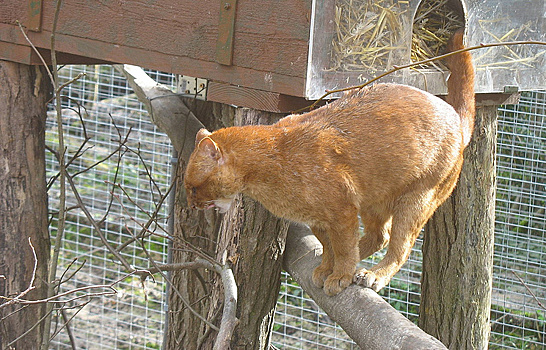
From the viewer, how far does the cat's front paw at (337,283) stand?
2.62 meters

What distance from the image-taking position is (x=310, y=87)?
250cm

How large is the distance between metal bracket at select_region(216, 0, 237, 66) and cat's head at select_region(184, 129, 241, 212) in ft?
1.14

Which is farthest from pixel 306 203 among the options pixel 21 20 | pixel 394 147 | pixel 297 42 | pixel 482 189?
pixel 21 20

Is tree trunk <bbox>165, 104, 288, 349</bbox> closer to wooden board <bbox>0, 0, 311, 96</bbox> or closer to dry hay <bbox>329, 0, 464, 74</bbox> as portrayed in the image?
wooden board <bbox>0, 0, 311, 96</bbox>

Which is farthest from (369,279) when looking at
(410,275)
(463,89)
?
(410,275)

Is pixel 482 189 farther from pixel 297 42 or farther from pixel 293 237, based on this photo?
pixel 297 42

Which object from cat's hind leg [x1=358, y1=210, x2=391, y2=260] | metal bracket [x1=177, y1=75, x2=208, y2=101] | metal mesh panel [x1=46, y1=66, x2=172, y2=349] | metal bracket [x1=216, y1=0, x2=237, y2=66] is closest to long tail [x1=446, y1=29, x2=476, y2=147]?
cat's hind leg [x1=358, y1=210, x2=391, y2=260]

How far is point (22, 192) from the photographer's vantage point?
3523 millimetres

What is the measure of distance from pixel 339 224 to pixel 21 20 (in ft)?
6.08

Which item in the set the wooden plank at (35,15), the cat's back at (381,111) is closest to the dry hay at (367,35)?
the cat's back at (381,111)

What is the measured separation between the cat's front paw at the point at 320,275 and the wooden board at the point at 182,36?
734mm

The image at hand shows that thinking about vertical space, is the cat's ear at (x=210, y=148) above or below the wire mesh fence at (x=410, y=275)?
above

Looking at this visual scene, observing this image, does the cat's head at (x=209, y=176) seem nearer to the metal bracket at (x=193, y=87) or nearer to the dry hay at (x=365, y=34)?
the dry hay at (x=365, y=34)

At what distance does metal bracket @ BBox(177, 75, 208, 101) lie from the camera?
3.79m
